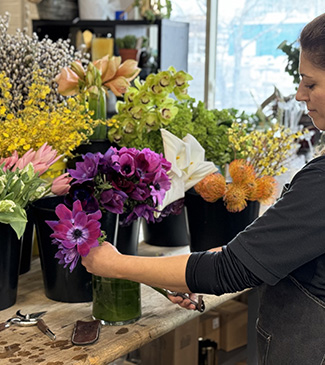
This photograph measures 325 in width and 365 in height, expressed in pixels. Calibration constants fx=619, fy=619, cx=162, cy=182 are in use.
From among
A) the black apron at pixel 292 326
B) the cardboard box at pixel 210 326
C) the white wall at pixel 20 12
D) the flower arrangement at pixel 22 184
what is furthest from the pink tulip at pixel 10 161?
the white wall at pixel 20 12

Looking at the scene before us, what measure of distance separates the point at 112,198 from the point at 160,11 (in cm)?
287

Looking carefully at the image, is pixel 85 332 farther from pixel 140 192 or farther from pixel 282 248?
pixel 282 248

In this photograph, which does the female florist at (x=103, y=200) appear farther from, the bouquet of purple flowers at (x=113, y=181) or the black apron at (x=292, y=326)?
the black apron at (x=292, y=326)

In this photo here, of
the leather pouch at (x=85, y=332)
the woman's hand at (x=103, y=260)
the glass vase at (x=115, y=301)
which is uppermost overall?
the woman's hand at (x=103, y=260)

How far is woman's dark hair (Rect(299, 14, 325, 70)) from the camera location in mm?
1113

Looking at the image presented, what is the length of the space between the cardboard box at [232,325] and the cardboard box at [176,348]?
1.48ft

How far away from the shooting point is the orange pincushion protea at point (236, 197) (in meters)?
1.69

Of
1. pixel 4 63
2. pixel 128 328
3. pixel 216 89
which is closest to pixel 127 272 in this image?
pixel 128 328

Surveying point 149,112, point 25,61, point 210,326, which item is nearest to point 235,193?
point 149,112

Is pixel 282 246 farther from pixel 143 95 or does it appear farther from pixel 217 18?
pixel 217 18

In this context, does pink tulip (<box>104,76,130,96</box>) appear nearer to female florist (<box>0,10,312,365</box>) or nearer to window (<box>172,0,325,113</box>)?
female florist (<box>0,10,312,365</box>)

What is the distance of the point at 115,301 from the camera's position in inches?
56.0

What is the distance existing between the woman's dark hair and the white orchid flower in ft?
2.03

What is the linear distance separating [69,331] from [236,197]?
23.4 inches
